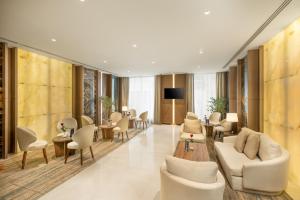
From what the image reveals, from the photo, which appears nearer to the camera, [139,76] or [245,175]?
[245,175]

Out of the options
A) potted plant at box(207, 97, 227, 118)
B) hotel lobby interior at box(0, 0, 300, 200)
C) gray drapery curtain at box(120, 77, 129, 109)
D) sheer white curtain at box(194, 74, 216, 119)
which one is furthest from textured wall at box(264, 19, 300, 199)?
gray drapery curtain at box(120, 77, 129, 109)

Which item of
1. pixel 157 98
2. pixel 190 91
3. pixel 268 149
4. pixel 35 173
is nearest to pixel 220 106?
pixel 190 91

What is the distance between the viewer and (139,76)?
1010 cm

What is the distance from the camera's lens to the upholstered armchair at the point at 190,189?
1689 millimetres

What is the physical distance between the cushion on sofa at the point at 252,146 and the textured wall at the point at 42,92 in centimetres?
595

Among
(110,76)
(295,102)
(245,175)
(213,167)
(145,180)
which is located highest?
(110,76)

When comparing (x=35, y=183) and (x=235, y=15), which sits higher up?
(x=235, y=15)

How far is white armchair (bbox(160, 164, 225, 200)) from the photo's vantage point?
169 centimetres

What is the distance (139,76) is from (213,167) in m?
8.74

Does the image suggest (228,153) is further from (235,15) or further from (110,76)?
(110,76)

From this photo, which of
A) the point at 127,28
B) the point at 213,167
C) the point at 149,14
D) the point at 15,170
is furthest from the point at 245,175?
the point at 15,170

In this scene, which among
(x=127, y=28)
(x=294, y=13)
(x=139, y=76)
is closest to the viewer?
(x=294, y=13)

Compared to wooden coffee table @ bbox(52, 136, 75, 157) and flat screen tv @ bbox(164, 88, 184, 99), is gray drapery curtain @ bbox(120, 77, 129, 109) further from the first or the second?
wooden coffee table @ bbox(52, 136, 75, 157)

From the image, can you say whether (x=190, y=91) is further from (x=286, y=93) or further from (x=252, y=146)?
(x=252, y=146)
